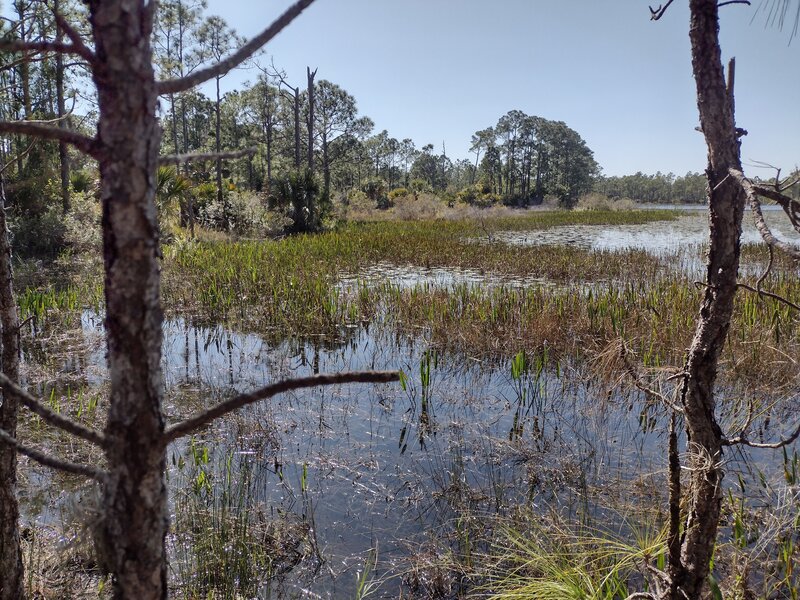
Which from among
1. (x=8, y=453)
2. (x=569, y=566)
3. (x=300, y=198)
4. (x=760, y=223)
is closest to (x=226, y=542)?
(x=8, y=453)

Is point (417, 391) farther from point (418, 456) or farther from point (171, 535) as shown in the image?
point (171, 535)

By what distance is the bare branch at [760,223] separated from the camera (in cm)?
118

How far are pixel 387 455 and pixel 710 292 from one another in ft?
10.2

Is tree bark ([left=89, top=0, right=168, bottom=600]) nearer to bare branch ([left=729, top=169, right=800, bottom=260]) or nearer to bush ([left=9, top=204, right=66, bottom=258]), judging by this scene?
bare branch ([left=729, top=169, right=800, bottom=260])

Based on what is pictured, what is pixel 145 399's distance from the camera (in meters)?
0.75

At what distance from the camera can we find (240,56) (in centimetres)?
75

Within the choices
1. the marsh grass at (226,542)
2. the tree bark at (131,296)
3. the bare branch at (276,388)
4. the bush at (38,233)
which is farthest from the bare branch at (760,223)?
the bush at (38,233)

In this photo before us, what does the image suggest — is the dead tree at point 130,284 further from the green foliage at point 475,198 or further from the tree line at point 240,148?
the green foliage at point 475,198

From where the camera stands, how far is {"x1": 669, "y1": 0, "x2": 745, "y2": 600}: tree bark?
1.67 metres

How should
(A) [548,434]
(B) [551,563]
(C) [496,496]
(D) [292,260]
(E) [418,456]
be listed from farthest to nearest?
1. (D) [292,260]
2. (A) [548,434]
3. (E) [418,456]
4. (C) [496,496]
5. (B) [551,563]

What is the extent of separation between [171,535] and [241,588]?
1.84ft

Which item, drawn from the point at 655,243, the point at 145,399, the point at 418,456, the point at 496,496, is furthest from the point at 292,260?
the point at 655,243

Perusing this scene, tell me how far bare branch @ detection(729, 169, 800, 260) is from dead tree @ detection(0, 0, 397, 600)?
0.99 metres

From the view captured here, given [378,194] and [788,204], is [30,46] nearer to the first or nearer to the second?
[788,204]
